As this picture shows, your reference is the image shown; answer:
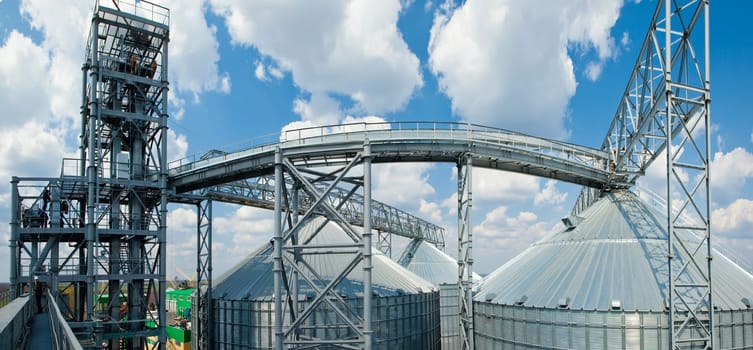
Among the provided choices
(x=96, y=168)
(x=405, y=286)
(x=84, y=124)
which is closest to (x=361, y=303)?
(x=405, y=286)

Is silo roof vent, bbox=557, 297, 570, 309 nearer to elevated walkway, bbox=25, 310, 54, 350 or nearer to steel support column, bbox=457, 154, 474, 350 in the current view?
steel support column, bbox=457, 154, 474, 350

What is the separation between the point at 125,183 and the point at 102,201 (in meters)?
3.37

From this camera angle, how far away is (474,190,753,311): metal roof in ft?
70.0

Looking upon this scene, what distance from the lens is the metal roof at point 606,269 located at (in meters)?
21.3

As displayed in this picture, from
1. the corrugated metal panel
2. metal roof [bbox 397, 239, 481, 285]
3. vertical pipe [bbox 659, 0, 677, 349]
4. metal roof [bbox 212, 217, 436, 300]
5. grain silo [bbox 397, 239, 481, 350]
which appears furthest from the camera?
metal roof [bbox 397, 239, 481, 285]

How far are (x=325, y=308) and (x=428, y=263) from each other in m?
27.4

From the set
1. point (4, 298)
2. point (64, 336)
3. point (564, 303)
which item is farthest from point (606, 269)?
point (4, 298)

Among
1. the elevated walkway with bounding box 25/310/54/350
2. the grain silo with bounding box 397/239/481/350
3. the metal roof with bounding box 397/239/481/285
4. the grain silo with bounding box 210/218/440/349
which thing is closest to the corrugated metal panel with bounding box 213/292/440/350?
the grain silo with bounding box 210/218/440/349

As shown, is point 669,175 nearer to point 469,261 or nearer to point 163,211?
point 469,261

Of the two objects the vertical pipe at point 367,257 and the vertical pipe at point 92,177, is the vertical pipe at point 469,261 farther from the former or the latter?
the vertical pipe at point 92,177

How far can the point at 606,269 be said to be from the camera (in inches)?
898

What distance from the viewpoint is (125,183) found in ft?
85.9

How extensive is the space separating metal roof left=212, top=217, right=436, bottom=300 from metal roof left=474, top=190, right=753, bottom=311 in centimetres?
505

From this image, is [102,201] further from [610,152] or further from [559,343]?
[610,152]
